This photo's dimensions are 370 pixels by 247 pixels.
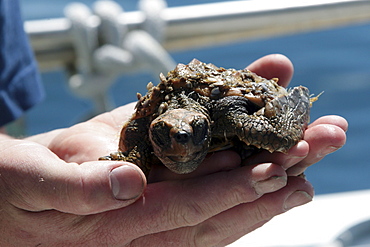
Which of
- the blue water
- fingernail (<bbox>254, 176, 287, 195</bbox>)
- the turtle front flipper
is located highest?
the turtle front flipper

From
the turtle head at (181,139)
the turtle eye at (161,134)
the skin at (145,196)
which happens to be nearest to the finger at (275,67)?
the skin at (145,196)

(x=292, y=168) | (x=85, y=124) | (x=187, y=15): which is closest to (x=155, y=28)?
(x=187, y=15)

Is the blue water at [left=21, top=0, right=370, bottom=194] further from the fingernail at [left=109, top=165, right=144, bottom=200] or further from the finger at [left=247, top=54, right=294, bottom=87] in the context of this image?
the fingernail at [left=109, top=165, right=144, bottom=200]

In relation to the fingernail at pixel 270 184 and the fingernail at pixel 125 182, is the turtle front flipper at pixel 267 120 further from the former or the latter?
the fingernail at pixel 125 182

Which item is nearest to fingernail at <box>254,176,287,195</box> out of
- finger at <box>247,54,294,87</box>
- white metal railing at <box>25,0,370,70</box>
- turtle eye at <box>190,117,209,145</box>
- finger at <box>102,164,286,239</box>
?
finger at <box>102,164,286,239</box>

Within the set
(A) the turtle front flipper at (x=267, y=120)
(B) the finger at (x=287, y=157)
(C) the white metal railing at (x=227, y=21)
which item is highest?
(C) the white metal railing at (x=227, y=21)

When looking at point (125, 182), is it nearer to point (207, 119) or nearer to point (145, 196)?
point (145, 196)
